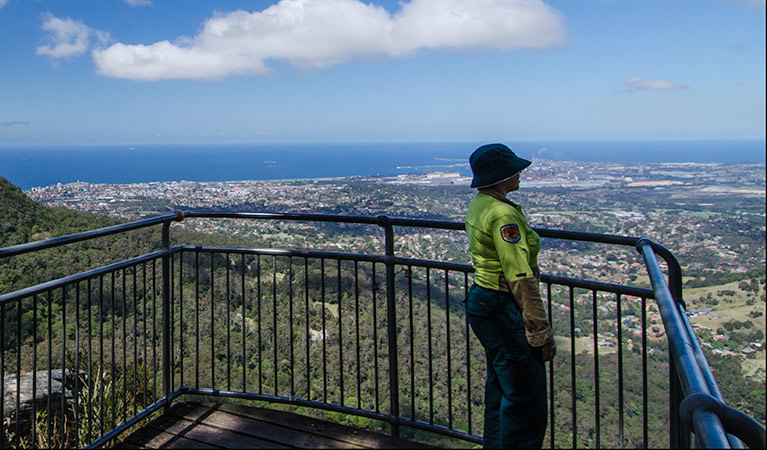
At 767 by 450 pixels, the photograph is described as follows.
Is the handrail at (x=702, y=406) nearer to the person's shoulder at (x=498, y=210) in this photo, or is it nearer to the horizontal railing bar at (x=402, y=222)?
the person's shoulder at (x=498, y=210)

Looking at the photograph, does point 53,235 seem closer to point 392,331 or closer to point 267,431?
point 267,431

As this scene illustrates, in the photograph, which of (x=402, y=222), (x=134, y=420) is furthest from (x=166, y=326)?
(x=402, y=222)

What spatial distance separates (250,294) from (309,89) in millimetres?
81999

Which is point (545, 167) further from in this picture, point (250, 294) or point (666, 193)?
point (250, 294)

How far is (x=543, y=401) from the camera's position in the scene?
2699 mm

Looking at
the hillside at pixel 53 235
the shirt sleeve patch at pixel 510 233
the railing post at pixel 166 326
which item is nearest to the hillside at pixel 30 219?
the hillside at pixel 53 235

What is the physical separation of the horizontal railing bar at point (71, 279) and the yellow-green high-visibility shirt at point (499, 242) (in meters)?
2.24

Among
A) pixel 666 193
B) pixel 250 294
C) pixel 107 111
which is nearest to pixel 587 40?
pixel 666 193

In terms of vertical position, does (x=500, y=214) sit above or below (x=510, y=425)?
above

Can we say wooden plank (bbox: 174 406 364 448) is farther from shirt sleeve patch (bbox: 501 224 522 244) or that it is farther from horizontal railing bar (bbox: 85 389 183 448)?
shirt sleeve patch (bbox: 501 224 522 244)

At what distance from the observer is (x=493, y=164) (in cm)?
264

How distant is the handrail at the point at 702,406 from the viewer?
802 millimetres

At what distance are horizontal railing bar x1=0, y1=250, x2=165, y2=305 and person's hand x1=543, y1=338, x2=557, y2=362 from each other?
102 inches

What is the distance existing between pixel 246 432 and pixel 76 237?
1655 mm
